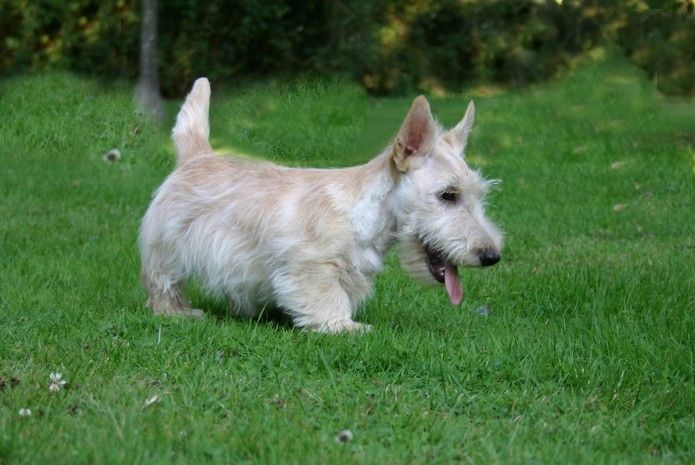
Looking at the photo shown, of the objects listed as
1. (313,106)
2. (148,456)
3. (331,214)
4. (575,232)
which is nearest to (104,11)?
(313,106)

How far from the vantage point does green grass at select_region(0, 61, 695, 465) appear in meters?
3.72

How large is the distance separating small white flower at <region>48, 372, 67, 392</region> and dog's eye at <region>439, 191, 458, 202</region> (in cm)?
197

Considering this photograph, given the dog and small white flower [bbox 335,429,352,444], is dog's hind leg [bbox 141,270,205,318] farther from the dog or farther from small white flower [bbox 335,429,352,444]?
small white flower [bbox 335,429,352,444]

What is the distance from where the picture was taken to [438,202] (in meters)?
5.30

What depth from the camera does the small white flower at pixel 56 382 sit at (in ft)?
13.7

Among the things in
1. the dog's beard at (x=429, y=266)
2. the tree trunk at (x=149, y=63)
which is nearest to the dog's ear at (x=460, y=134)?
the dog's beard at (x=429, y=266)

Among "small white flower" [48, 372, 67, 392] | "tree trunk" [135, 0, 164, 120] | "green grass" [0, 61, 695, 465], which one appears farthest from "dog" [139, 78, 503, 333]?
"tree trunk" [135, 0, 164, 120]

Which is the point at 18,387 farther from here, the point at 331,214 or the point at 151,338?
the point at 331,214

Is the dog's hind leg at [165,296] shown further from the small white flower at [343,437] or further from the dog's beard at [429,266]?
the small white flower at [343,437]

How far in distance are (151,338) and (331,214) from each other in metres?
1.05

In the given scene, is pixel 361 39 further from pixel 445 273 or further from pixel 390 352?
pixel 390 352

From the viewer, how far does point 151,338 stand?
16.6 feet

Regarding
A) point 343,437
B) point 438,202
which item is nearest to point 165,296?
point 438,202

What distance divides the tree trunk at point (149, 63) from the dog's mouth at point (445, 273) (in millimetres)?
8073
